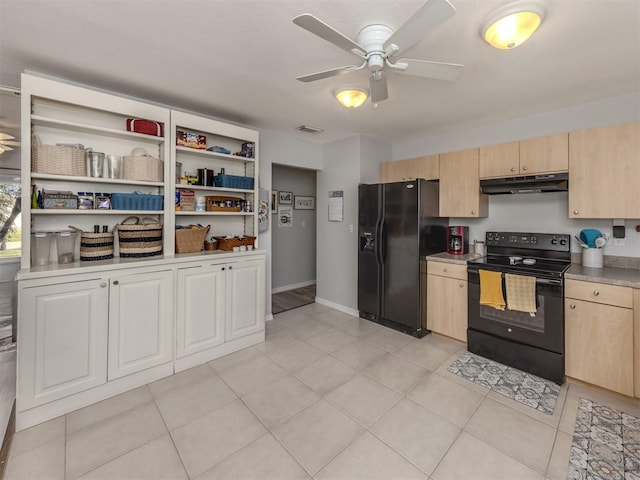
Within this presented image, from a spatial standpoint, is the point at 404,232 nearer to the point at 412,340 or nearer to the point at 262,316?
the point at 412,340

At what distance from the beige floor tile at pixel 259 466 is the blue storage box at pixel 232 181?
2.28 metres

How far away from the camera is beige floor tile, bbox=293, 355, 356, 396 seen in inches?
89.5

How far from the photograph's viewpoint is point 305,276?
5.57 meters

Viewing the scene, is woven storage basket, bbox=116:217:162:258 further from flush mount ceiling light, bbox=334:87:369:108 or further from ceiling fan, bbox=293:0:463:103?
flush mount ceiling light, bbox=334:87:369:108

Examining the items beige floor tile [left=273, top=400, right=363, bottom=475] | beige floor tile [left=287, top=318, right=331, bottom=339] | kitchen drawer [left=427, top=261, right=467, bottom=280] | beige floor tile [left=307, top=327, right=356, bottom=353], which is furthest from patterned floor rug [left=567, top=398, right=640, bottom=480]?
beige floor tile [left=287, top=318, right=331, bottom=339]

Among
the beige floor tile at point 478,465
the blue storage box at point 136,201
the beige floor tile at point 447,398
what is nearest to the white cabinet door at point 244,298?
the blue storage box at point 136,201

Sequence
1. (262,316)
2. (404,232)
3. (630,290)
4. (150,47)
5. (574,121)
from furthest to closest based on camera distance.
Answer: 1. (404,232)
2. (262,316)
3. (574,121)
4. (630,290)
5. (150,47)

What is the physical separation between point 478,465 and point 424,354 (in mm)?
1276

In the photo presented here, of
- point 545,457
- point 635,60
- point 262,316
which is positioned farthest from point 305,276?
point 635,60

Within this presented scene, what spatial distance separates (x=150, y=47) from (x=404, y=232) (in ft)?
9.10

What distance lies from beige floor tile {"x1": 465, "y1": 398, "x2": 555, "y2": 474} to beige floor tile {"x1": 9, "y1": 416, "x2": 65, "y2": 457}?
2595 mm

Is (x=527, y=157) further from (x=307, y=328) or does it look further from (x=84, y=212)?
(x=84, y=212)

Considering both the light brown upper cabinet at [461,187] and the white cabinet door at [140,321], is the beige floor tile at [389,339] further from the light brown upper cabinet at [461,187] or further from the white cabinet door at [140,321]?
the white cabinet door at [140,321]

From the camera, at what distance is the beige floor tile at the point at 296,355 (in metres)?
2.61
